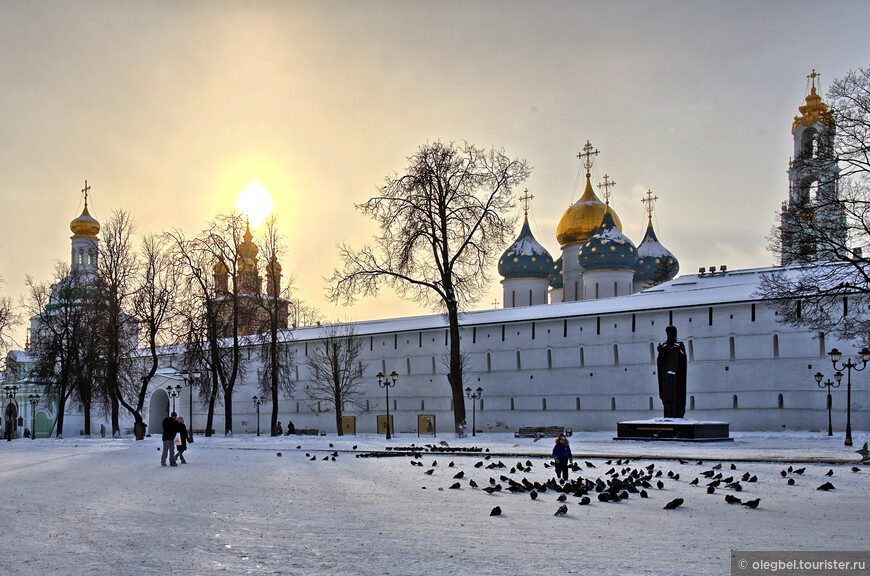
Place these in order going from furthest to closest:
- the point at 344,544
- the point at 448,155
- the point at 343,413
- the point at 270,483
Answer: the point at 343,413
the point at 448,155
the point at 270,483
the point at 344,544

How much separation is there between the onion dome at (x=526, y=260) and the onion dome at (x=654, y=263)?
509 cm

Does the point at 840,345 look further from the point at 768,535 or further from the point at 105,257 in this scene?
the point at 105,257

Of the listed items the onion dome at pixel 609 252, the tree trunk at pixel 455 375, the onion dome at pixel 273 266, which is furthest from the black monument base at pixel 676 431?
the onion dome at pixel 609 252

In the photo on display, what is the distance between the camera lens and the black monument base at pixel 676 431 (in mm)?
21344

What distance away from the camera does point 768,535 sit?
7.80 metres

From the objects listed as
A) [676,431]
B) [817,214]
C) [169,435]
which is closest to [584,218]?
[676,431]

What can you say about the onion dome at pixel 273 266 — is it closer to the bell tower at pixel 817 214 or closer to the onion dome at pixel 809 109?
the bell tower at pixel 817 214

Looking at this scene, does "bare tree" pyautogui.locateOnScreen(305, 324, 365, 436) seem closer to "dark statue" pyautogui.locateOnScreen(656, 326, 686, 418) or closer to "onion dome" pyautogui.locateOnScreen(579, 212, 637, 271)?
"onion dome" pyautogui.locateOnScreen(579, 212, 637, 271)

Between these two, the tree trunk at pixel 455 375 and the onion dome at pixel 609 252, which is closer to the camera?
the tree trunk at pixel 455 375

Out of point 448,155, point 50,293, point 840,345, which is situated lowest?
point 840,345

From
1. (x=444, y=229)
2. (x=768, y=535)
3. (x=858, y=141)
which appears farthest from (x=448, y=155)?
(x=768, y=535)

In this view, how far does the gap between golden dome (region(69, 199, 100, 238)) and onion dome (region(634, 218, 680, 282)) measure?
3361 centimetres

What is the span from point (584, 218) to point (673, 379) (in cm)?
2765

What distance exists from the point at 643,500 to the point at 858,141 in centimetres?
1077
